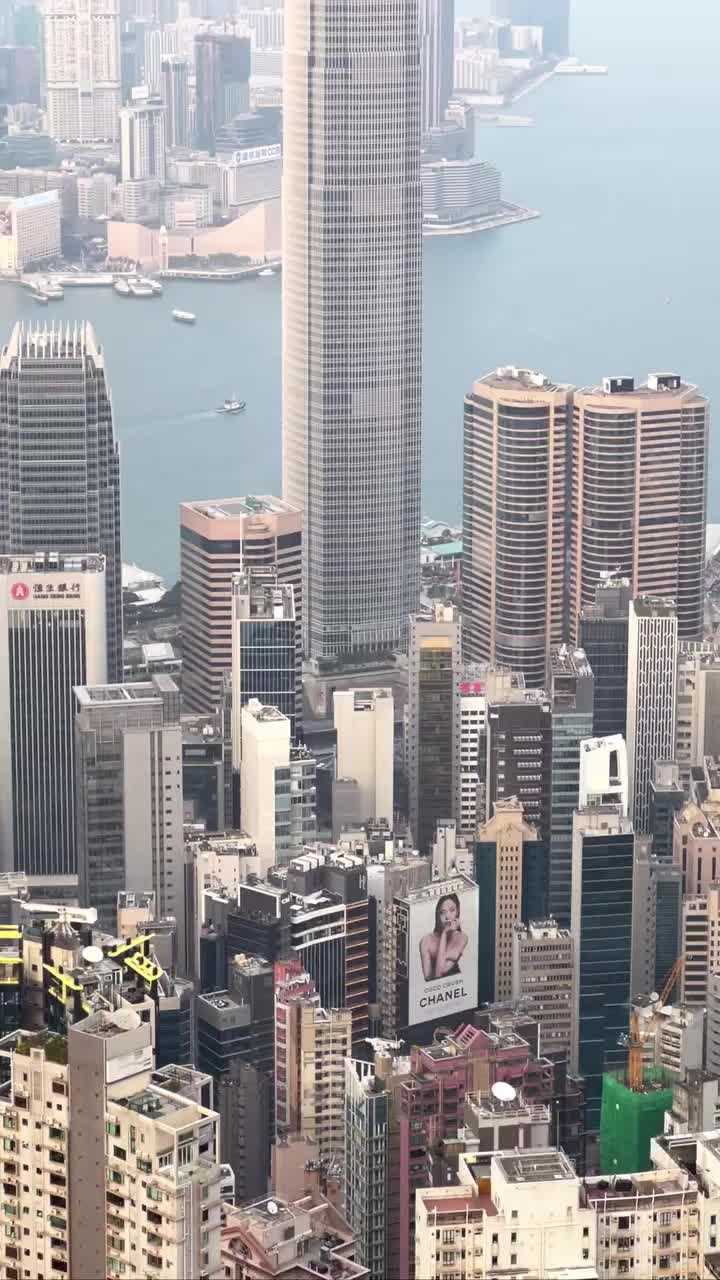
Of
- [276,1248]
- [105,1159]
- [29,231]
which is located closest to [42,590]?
[276,1248]

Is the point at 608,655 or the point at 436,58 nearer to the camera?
the point at 608,655

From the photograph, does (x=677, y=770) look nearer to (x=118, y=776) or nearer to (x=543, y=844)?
(x=543, y=844)

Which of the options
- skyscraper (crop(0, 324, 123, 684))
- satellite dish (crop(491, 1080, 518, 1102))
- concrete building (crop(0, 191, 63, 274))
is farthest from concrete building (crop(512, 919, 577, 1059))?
concrete building (crop(0, 191, 63, 274))

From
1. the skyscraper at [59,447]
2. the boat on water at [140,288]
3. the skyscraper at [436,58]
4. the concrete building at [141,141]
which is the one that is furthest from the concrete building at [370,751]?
the concrete building at [141,141]

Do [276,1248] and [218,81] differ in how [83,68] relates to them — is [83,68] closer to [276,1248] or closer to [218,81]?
[218,81]

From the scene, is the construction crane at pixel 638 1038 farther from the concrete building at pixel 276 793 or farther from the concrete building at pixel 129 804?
the concrete building at pixel 129 804

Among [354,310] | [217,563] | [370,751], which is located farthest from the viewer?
→ [354,310]

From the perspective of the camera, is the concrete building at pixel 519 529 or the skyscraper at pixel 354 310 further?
the skyscraper at pixel 354 310

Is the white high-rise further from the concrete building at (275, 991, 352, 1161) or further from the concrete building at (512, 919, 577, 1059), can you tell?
the concrete building at (275, 991, 352, 1161)
